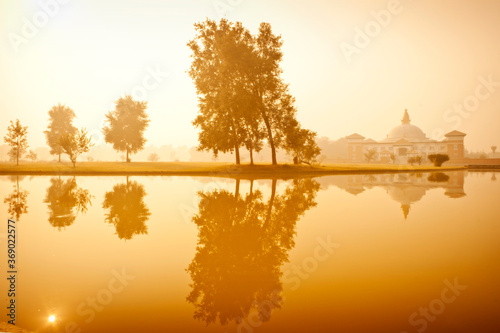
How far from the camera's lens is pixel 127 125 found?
72625 mm

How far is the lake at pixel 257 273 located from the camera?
487cm

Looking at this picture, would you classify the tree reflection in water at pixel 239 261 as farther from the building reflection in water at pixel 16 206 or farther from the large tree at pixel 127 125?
the large tree at pixel 127 125

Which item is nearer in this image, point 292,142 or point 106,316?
point 106,316

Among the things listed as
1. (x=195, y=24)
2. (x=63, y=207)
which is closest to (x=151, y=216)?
(x=63, y=207)

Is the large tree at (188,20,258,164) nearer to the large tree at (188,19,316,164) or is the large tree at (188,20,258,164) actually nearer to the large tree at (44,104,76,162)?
the large tree at (188,19,316,164)

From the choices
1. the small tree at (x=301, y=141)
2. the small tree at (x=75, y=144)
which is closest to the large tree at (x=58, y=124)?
the small tree at (x=75, y=144)

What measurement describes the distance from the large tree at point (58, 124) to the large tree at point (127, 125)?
65.0ft

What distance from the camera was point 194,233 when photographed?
10.2 meters

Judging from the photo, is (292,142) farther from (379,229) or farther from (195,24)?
(379,229)

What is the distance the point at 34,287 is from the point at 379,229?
29.8ft

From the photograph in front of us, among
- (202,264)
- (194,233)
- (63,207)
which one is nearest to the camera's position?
(202,264)

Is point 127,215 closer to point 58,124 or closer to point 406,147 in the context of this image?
point 58,124

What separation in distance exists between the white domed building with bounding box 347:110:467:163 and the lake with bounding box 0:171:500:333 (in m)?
101

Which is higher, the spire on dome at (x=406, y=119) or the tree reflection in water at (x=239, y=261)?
the spire on dome at (x=406, y=119)
